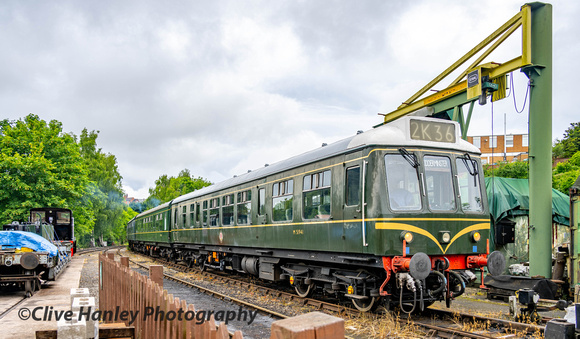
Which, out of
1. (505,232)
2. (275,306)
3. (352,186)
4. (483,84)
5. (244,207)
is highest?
(483,84)

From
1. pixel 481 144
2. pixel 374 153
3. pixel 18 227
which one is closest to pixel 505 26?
pixel 374 153

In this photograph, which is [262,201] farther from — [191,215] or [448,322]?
[191,215]

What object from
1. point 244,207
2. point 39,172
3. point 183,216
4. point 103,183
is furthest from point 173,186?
point 244,207

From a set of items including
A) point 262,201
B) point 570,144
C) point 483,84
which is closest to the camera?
point 483,84

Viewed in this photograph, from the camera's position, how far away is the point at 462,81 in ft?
38.8

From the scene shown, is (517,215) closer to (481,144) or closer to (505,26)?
(505,26)

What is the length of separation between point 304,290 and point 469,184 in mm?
4332

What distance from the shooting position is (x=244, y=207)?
43.1 feet

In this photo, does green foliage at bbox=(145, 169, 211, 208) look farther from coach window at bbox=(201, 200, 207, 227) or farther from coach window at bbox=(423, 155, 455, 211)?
coach window at bbox=(423, 155, 455, 211)

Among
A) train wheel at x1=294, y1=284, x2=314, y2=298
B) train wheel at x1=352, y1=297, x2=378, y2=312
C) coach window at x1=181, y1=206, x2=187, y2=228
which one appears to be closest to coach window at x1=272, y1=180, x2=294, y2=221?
train wheel at x1=294, y1=284, x2=314, y2=298

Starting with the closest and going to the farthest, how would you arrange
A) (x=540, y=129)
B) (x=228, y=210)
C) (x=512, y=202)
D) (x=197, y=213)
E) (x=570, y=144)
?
(x=540, y=129) < (x=512, y=202) < (x=228, y=210) < (x=197, y=213) < (x=570, y=144)

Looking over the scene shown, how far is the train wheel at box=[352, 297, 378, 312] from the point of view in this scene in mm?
8328

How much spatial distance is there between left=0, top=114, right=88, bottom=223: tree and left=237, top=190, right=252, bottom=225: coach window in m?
16.5

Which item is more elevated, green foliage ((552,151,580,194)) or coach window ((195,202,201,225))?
green foliage ((552,151,580,194))
